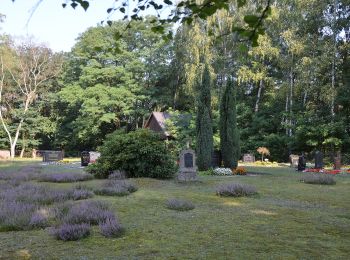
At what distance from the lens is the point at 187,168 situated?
53.0 feet

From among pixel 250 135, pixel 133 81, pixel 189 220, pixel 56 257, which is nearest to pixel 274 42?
pixel 250 135

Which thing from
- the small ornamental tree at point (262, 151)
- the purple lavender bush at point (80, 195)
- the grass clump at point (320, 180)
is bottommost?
the purple lavender bush at point (80, 195)

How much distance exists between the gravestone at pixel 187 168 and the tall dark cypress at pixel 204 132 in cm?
495

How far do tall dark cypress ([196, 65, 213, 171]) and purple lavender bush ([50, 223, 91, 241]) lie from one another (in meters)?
15.6

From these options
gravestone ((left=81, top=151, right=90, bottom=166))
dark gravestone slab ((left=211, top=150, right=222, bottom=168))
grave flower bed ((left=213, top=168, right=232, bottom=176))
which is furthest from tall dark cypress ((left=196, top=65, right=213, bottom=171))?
gravestone ((left=81, top=151, right=90, bottom=166))

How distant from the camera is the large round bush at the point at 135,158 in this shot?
53.4 ft

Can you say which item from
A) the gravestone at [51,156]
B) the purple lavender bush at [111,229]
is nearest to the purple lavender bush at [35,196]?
the purple lavender bush at [111,229]

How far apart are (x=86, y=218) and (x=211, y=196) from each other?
4.86m

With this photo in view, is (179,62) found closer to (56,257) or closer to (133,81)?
(133,81)

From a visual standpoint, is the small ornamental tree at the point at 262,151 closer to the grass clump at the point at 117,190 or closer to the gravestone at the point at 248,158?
the gravestone at the point at 248,158

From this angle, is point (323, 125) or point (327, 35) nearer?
point (323, 125)

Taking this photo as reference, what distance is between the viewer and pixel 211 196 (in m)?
11.1

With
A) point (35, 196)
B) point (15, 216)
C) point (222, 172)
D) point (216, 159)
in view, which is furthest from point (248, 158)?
point (15, 216)

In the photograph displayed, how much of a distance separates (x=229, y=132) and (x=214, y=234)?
54.1 ft
